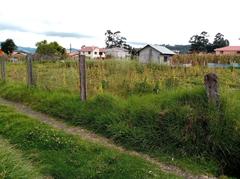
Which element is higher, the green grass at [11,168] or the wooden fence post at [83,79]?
the wooden fence post at [83,79]

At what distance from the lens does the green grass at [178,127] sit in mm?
5520

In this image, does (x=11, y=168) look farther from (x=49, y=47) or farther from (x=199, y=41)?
(x=199, y=41)

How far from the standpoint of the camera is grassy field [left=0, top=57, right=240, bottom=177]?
219 inches

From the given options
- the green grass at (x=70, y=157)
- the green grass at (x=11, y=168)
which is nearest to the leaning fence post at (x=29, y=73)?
the green grass at (x=70, y=157)

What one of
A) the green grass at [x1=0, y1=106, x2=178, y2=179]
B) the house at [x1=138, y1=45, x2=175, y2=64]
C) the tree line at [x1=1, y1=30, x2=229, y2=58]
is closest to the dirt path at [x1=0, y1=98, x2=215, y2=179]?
the green grass at [x1=0, y1=106, x2=178, y2=179]

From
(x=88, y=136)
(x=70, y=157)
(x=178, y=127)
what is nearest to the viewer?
(x=70, y=157)

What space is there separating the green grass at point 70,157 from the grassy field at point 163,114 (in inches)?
26.7

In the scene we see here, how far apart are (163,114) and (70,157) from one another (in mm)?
1996

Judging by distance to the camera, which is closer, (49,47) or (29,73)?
(29,73)

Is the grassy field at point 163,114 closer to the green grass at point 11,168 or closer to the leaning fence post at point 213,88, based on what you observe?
the leaning fence post at point 213,88

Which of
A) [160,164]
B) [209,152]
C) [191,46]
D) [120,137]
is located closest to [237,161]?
[209,152]

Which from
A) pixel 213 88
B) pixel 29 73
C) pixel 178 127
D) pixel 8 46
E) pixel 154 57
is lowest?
pixel 178 127

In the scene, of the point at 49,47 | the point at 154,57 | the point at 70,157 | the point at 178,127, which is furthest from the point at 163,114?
the point at 49,47

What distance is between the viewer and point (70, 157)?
5340 millimetres
